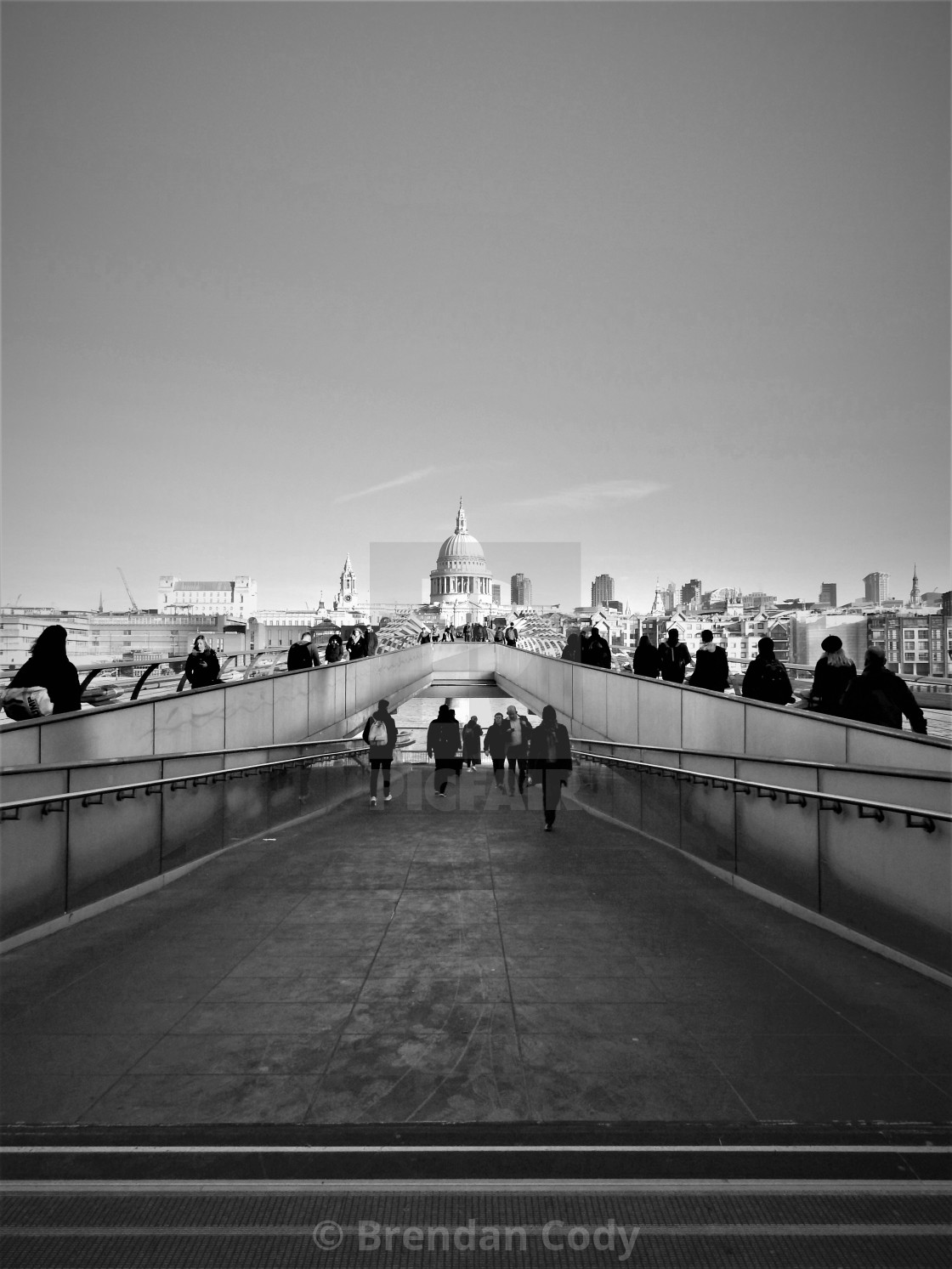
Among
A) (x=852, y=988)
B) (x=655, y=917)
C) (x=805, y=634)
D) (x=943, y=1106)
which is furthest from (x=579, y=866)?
(x=805, y=634)

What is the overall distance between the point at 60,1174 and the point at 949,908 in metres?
4.84

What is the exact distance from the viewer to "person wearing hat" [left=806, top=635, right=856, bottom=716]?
768cm

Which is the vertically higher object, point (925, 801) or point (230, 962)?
point (925, 801)

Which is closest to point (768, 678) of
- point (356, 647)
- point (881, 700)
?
point (881, 700)

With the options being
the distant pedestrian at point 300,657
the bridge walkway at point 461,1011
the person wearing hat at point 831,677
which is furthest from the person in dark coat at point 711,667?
the distant pedestrian at point 300,657

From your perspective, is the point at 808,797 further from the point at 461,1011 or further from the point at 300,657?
the point at 300,657

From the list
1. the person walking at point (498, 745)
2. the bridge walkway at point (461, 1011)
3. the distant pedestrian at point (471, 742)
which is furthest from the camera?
the distant pedestrian at point (471, 742)

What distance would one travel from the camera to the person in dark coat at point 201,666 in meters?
9.88

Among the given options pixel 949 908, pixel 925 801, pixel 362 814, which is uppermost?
pixel 925 801

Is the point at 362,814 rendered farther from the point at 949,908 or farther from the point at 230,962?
the point at 949,908

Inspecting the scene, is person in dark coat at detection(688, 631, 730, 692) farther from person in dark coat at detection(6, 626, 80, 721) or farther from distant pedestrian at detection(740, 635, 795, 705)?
person in dark coat at detection(6, 626, 80, 721)

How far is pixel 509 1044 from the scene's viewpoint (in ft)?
12.7

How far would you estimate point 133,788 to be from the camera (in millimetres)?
6527

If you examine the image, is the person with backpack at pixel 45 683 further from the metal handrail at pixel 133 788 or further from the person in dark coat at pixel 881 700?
the person in dark coat at pixel 881 700
